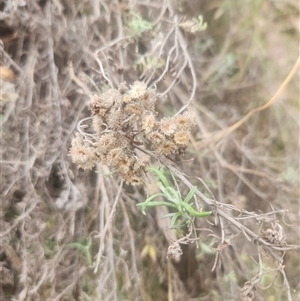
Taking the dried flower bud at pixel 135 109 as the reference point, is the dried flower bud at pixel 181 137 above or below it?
below

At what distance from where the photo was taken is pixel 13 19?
3.81ft

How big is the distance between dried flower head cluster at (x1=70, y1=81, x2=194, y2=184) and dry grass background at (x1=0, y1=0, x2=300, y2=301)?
0.26m

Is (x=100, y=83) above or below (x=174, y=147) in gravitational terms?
above

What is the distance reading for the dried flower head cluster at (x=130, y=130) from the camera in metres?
0.78

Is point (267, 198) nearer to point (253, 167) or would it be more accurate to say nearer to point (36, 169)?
point (253, 167)

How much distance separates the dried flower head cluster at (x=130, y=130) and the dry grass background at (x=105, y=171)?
0.84 ft

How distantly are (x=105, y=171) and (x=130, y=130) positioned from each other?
39 cm

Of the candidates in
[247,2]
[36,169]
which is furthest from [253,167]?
[36,169]

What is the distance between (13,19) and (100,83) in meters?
0.29

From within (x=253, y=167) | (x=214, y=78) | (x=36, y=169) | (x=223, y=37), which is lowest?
(x=253, y=167)

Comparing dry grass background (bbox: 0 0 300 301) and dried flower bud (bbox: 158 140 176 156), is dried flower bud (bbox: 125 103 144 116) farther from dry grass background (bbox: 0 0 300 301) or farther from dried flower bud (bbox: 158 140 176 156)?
dry grass background (bbox: 0 0 300 301)

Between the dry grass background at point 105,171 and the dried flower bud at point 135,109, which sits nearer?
the dried flower bud at point 135,109

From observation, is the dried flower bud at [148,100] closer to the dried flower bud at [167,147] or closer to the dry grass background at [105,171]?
the dried flower bud at [167,147]

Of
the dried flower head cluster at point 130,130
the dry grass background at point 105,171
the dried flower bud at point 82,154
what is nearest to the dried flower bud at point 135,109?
the dried flower head cluster at point 130,130
